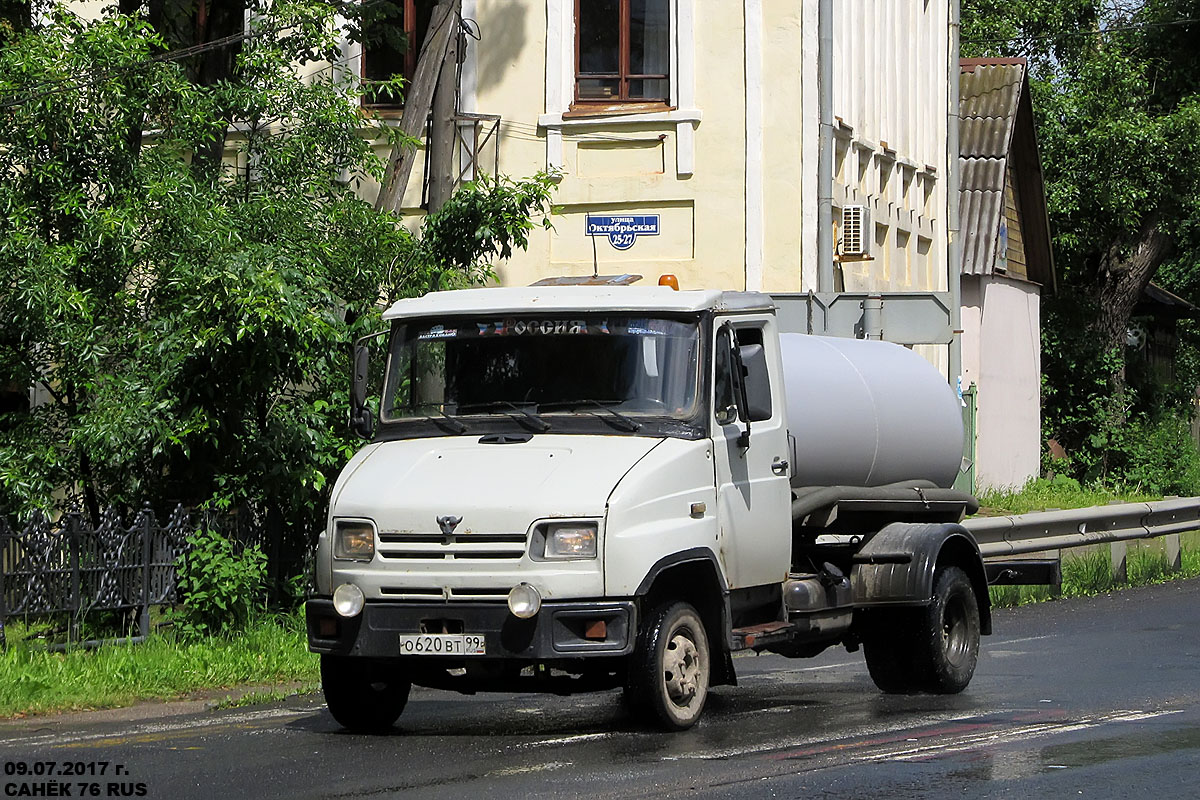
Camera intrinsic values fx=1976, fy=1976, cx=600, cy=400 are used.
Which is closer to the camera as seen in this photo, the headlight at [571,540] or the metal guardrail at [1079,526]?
the headlight at [571,540]

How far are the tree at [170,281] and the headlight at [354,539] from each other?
357 centimetres

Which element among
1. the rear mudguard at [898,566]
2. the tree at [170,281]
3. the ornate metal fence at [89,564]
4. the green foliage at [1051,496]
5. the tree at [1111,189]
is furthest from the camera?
the tree at [1111,189]

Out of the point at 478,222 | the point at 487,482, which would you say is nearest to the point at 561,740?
the point at 487,482

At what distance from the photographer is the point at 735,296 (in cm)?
1098

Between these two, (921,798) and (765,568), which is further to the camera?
(765,568)

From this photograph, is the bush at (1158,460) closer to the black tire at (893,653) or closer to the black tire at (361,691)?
the black tire at (893,653)

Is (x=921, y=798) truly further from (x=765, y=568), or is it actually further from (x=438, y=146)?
(x=438, y=146)

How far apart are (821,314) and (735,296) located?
913 cm

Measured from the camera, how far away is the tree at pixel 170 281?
1384 cm

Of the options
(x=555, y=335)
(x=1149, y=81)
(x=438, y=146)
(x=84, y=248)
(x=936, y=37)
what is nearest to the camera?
(x=555, y=335)

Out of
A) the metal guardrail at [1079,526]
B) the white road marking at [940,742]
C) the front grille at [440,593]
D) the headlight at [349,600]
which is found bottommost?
the white road marking at [940,742]

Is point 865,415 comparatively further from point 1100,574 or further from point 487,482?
point 1100,574

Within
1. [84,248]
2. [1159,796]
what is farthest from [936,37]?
[1159,796]

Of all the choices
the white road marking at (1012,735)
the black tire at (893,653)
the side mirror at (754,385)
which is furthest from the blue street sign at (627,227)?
the white road marking at (1012,735)
